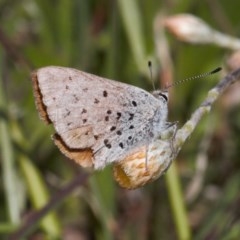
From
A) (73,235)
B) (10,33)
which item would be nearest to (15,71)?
(10,33)

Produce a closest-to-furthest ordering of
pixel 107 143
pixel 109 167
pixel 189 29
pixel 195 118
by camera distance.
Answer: pixel 195 118
pixel 107 143
pixel 189 29
pixel 109 167

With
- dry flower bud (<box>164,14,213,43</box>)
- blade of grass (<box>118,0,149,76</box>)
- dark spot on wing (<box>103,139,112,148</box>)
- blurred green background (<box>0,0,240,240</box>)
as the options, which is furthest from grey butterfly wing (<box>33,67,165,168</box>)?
blade of grass (<box>118,0,149,76</box>)

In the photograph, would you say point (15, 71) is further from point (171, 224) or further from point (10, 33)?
point (171, 224)

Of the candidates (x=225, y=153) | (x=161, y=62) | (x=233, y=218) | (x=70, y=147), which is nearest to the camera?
(x=70, y=147)

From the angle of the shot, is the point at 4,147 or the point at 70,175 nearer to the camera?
the point at 4,147

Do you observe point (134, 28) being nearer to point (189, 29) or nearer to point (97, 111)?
point (189, 29)

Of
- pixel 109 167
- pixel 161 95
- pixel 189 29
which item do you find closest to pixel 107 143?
pixel 161 95

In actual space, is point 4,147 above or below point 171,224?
above
